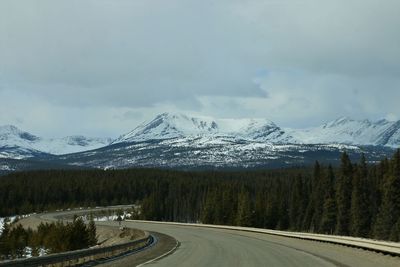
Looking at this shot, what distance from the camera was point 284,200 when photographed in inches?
5012

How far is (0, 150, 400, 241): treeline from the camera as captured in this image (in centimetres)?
8069

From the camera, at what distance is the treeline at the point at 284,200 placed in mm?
80688

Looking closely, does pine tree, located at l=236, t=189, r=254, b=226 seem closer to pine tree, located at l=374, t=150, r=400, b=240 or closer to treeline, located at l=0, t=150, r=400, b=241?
treeline, located at l=0, t=150, r=400, b=241

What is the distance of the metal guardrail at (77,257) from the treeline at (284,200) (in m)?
43.2

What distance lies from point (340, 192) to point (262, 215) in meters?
28.1

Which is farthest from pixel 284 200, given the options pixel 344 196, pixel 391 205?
pixel 391 205

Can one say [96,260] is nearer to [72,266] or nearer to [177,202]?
[72,266]

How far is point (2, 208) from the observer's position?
17050 centimetres

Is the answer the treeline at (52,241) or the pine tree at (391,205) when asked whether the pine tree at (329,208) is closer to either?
the pine tree at (391,205)

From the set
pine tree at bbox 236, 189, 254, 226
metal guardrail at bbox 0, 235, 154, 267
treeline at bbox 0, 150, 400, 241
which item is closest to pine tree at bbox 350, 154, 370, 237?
treeline at bbox 0, 150, 400, 241

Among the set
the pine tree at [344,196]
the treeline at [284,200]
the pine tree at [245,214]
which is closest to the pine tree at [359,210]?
the treeline at [284,200]

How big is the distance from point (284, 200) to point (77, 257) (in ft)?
339

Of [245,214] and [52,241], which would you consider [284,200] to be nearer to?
[245,214]

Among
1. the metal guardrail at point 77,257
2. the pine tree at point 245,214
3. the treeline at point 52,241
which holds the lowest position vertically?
the treeline at point 52,241
